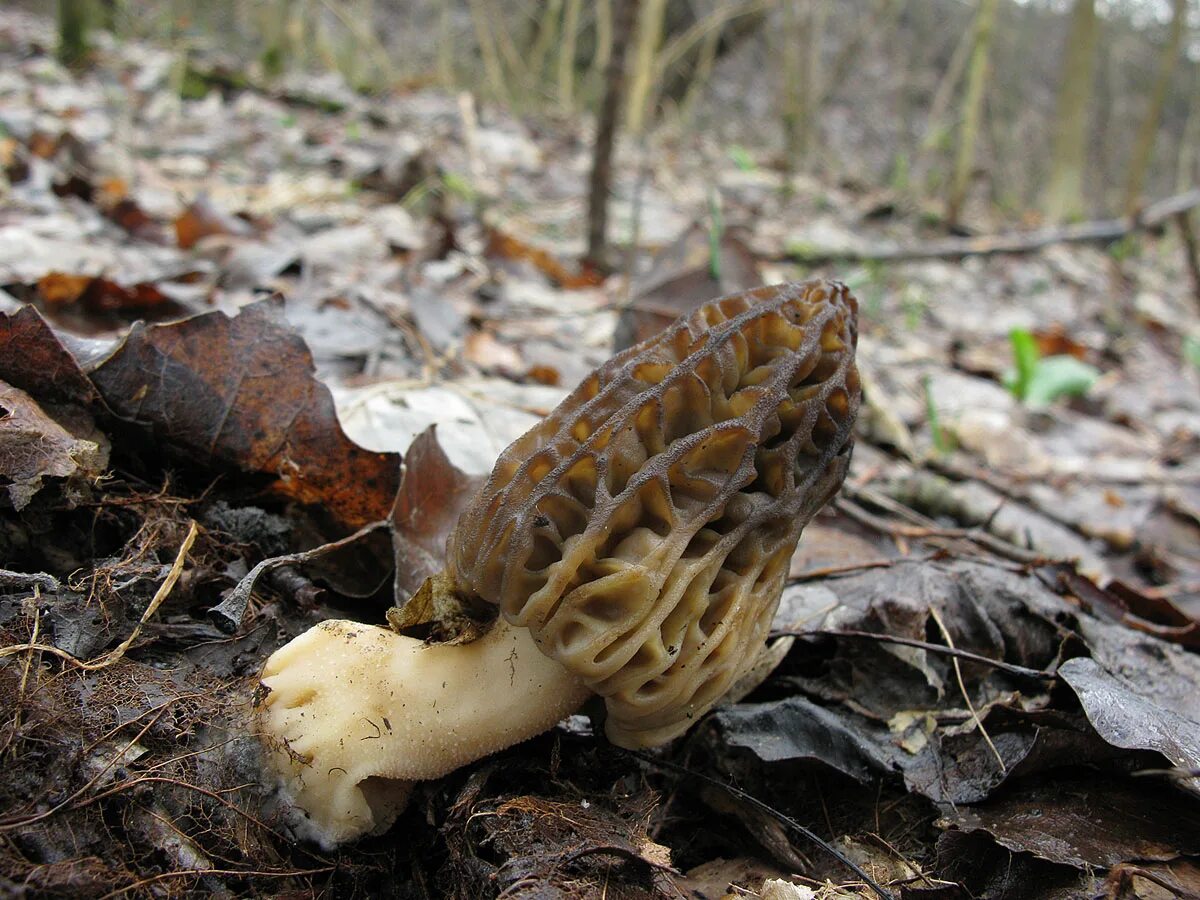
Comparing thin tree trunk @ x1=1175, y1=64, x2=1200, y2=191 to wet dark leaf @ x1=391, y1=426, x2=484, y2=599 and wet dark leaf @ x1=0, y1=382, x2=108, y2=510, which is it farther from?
wet dark leaf @ x1=0, y1=382, x2=108, y2=510

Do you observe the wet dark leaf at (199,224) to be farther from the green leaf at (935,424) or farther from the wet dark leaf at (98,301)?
the green leaf at (935,424)

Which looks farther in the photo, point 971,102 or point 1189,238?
point 971,102

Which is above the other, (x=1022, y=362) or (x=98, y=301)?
(x=98, y=301)

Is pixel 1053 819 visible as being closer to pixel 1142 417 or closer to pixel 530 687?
pixel 530 687

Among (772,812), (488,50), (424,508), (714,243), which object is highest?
(488,50)

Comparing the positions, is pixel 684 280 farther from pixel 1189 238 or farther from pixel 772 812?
pixel 1189 238

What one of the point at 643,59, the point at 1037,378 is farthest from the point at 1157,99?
the point at 1037,378
